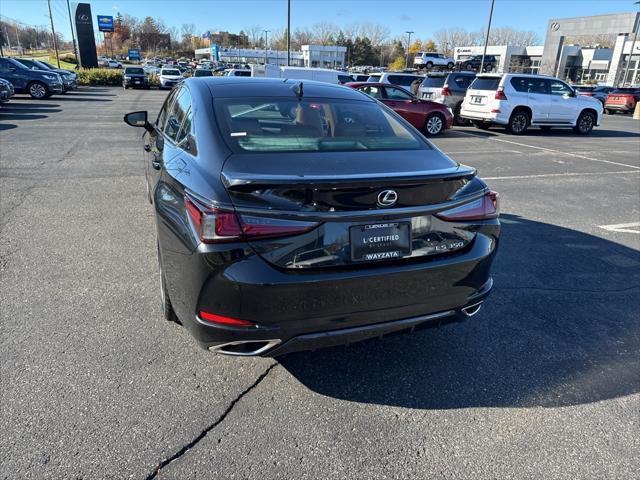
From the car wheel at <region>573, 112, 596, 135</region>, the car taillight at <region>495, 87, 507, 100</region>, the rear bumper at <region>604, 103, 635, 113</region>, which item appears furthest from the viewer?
the rear bumper at <region>604, 103, 635, 113</region>

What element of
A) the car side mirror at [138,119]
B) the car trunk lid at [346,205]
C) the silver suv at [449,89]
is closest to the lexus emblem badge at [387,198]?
the car trunk lid at [346,205]

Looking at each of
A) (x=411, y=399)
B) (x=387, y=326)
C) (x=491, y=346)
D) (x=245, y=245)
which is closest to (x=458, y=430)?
(x=411, y=399)

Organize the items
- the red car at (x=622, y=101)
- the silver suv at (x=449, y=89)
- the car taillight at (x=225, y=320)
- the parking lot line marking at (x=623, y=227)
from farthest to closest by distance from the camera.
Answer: the red car at (x=622, y=101) < the silver suv at (x=449, y=89) < the parking lot line marking at (x=623, y=227) < the car taillight at (x=225, y=320)

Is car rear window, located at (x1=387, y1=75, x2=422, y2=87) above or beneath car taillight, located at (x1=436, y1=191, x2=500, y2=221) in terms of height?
above

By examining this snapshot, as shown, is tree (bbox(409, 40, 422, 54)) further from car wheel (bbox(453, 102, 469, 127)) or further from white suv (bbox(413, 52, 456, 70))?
car wheel (bbox(453, 102, 469, 127))

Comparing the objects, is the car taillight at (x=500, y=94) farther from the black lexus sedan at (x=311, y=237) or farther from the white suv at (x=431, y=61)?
the white suv at (x=431, y=61)

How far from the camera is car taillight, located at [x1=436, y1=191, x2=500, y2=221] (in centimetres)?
253

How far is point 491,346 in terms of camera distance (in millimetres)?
3199

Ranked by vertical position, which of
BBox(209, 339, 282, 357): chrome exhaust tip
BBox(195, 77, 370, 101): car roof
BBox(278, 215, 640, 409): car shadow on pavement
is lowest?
BBox(278, 215, 640, 409): car shadow on pavement

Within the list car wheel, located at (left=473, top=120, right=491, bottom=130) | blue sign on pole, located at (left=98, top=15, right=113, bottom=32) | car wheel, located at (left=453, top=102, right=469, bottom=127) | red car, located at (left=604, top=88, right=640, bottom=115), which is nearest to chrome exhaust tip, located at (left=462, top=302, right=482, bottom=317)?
car wheel, located at (left=473, top=120, right=491, bottom=130)

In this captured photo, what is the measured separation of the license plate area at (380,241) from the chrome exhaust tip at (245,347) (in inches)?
23.6

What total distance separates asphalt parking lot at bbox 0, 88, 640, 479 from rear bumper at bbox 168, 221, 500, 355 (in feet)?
1.48

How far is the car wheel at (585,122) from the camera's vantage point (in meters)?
16.4

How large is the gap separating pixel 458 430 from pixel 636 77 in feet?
251
